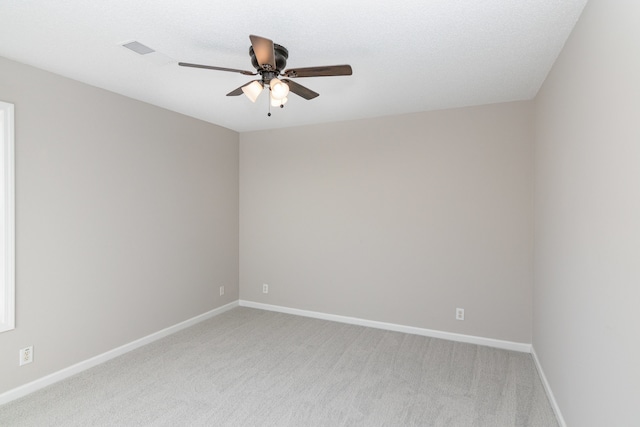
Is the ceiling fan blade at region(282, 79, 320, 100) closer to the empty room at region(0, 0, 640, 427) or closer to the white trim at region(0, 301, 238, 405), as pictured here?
the empty room at region(0, 0, 640, 427)

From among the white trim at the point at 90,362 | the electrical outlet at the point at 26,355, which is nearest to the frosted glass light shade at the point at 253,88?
the electrical outlet at the point at 26,355

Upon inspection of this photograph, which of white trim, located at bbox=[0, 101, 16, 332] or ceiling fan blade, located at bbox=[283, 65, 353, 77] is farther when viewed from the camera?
white trim, located at bbox=[0, 101, 16, 332]

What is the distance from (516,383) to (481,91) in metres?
2.56

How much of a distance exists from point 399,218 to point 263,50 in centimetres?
262

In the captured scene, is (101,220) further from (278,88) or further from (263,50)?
(263,50)

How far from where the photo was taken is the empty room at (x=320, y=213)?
182 cm

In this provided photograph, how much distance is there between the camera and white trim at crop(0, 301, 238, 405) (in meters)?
2.50

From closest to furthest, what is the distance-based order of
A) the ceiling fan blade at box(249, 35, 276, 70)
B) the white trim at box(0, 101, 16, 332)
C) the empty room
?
1. the ceiling fan blade at box(249, 35, 276, 70)
2. the empty room
3. the white trim at box(0, 101, 16, 332)

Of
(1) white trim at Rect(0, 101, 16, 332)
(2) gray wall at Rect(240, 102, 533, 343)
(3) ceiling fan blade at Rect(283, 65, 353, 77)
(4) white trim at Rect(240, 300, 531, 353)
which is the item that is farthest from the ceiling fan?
(4) white trim at Rect(240, 300, 531, 353)

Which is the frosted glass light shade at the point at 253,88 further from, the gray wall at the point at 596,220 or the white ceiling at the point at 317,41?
the gray wall at the point at 596,220

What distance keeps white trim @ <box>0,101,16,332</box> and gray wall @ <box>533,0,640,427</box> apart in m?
3.66

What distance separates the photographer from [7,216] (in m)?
2.43

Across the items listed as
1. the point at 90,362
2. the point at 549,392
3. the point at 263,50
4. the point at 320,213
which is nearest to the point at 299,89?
the point at 263,50

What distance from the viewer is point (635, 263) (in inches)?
49.8
